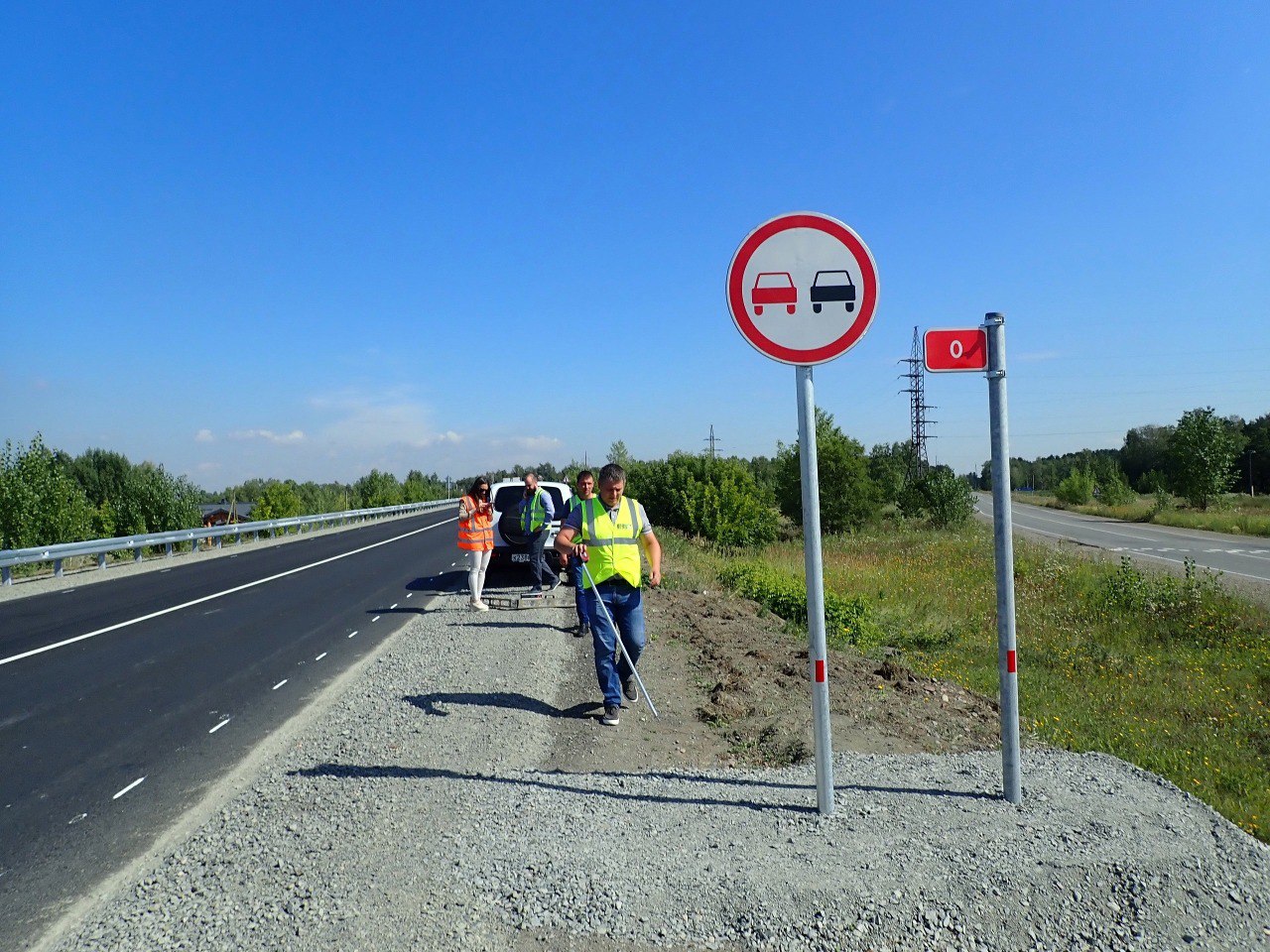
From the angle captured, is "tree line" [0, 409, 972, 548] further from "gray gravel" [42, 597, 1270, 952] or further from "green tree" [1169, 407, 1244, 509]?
"green tree" [1169, 407, 1244, 509]

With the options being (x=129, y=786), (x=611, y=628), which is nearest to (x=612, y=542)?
(x=611, y=628)

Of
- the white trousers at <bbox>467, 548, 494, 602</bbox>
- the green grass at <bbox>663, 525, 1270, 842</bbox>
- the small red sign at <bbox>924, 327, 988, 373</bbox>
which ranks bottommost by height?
the green grass at <bbox>663, 525, 1270, 842</bbox>

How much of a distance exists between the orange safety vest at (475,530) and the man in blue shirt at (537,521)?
2.23 feet

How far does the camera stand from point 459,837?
3.77 meters

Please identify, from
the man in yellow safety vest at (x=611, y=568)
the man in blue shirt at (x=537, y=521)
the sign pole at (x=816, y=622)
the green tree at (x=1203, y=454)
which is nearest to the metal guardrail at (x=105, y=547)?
the man in blue shirt at (x=537, y=521)

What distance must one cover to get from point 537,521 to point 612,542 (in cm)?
665

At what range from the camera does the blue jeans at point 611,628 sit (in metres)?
6.08

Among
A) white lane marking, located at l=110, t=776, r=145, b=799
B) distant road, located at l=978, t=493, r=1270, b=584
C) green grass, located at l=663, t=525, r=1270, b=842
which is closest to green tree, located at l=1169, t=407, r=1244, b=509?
distant road, located at l=978, t=493, r=1270, b=584

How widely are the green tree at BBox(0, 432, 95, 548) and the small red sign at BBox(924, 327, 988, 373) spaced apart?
32618mm

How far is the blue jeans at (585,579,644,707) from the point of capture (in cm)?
608

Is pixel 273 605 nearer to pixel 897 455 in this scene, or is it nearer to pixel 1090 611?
pixel 1090 611

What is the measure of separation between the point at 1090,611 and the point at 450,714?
1246 cm

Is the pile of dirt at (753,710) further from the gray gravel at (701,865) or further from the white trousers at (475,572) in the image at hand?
the white trousers at (475,572)

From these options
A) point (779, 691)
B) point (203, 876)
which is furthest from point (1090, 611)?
point (203, 876)
